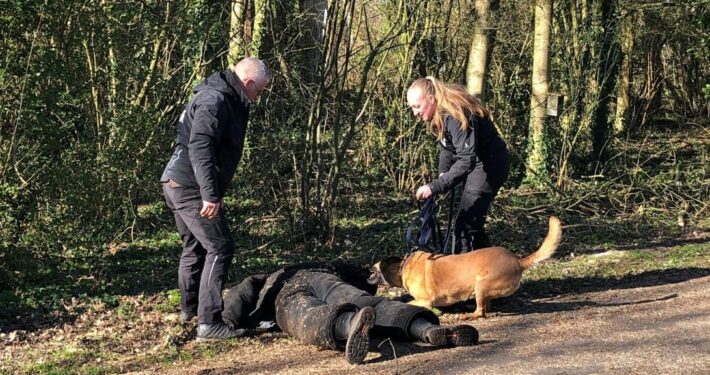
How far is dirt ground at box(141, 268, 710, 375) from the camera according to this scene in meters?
5.24

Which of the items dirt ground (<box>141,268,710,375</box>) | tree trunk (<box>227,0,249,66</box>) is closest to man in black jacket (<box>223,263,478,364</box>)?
dirt ground (<box>141,268,710,375</box>)

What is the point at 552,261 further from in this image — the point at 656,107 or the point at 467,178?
the point at 656,107

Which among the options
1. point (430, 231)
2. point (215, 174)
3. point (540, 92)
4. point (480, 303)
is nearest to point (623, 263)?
point (430, 231)

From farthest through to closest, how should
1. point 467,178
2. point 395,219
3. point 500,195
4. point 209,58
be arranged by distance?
point 500,195
point 395,219
point 209,58
point 467,178

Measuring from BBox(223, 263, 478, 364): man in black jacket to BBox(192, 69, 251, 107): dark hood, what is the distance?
148 cm

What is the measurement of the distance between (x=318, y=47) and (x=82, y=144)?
3024 mm

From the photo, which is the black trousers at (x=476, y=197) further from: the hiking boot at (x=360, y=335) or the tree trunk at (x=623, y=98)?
the tree trunk at (x=623, y=98)

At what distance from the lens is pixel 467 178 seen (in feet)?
23.7

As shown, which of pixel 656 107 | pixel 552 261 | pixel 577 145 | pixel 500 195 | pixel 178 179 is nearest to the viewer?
pixel 178 179

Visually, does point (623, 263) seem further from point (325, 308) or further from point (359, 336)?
point (359, 336)

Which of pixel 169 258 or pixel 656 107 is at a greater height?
pixel 656 107

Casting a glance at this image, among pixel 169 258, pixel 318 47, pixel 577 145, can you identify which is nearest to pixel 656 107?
pixel 577 145

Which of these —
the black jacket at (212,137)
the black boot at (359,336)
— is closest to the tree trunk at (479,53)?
the black jacket at (212,137)

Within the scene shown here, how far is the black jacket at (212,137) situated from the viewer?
617cm
